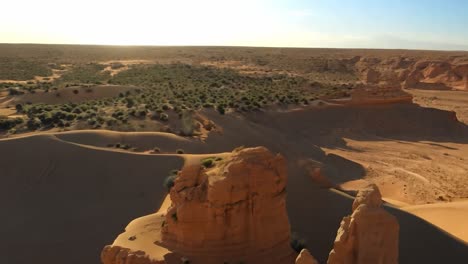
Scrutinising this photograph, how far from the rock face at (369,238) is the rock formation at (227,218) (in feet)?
10.3

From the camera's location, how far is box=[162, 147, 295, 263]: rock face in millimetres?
11812

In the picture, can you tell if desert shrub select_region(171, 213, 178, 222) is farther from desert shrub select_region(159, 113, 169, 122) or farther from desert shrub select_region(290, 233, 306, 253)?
desert shrub select_region(159, 113, 169, 122)

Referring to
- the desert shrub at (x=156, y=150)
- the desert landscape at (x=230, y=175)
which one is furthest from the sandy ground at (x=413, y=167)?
the desert shrub at (x=156, y=150)

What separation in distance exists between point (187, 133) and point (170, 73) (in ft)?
115

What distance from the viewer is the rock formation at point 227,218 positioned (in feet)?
38.7

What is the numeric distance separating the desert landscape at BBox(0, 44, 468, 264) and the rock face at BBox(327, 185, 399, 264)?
26 millimetres

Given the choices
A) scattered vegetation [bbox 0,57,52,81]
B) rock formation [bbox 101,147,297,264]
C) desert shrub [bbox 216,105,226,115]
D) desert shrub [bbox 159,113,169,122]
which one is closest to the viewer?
rock formation [bbox 101,147,297,264]

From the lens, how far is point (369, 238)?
920 centimetres

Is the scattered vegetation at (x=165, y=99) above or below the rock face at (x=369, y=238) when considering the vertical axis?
below

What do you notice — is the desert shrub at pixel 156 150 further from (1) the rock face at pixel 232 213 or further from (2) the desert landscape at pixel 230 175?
(1) the rock face at pixel 232 213

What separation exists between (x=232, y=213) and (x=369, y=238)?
12.2 ft

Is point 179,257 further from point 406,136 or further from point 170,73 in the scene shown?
point 170,73

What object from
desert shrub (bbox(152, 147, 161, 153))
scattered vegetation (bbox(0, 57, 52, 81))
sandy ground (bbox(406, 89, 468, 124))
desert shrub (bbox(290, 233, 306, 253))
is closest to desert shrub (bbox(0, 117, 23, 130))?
desert shrub (bbox(152, 147, 161, 153))

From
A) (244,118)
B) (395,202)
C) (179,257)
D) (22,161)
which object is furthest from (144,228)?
(244,118)
